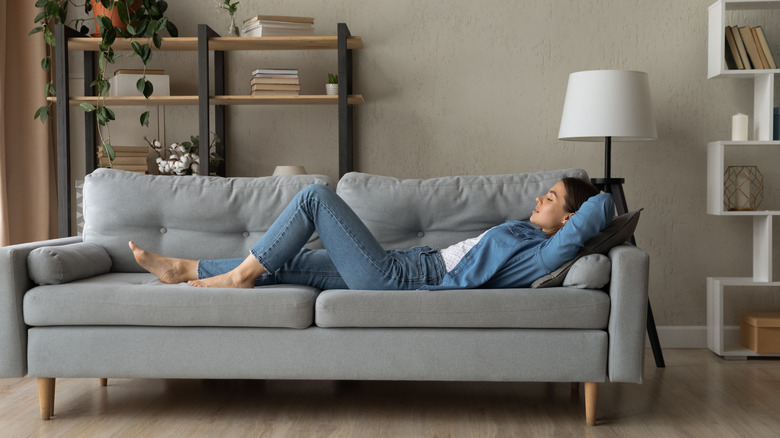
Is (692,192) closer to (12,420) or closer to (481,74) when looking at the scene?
(481,74)

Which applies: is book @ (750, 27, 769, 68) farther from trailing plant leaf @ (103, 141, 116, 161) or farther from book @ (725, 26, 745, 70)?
trailing plant leaf @ (103, 141, 116, 161)

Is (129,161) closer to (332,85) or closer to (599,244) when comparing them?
(332,85)

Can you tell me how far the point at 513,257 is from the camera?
243 cm

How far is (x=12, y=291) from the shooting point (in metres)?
2.34

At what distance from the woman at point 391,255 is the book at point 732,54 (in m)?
1.40

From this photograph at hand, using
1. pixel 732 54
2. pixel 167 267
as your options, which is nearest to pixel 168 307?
pixel 167 267

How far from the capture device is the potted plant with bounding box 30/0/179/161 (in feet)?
11.1

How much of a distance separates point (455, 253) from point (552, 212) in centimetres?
36

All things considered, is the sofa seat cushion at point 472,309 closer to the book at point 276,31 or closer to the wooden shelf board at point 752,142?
the wooden shelf board at point 752,142

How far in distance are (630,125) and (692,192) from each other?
0.80m

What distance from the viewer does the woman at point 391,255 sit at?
2.41 metres

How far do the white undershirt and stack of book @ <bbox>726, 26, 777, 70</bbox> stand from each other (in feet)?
5.72

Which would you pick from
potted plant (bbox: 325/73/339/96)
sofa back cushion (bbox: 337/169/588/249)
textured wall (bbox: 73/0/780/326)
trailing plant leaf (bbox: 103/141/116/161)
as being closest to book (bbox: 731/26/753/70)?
textured wall (bbox: 73/0/780/326)

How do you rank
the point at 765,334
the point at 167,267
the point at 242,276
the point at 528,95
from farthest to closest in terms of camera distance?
the point at 528,95, the point at 765,334, the point at 167,267, the point at 242,276
